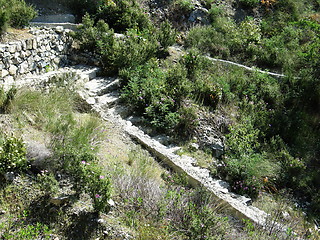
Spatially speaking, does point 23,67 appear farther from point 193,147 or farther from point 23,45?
point 193,147

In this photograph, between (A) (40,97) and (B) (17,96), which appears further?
(A) (40,97)

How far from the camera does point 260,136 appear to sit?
8.11 metres

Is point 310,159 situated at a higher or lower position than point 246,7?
lower

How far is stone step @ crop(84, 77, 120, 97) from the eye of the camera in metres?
8.09

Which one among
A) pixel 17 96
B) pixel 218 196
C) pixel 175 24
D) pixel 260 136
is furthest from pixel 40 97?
pixel 175 24

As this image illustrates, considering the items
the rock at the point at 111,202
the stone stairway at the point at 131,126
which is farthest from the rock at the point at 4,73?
the rock at the point at 111,202

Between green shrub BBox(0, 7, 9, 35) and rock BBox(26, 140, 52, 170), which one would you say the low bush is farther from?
rock BBox(26, 140, 52, 170)

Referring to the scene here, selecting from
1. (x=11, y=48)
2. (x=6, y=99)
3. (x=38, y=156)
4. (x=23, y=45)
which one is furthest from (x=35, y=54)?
→ (x=38, y=156)

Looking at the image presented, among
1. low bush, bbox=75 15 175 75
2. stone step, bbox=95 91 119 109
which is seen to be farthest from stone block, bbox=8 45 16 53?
low bush, bbox=75 15 175 75

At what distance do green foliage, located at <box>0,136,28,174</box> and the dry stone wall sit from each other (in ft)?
9.78

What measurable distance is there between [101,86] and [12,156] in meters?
4.36

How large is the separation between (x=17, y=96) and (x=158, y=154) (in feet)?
9.99

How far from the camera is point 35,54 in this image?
7824 mm

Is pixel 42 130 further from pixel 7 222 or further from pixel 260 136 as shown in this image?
pixel 260 136
